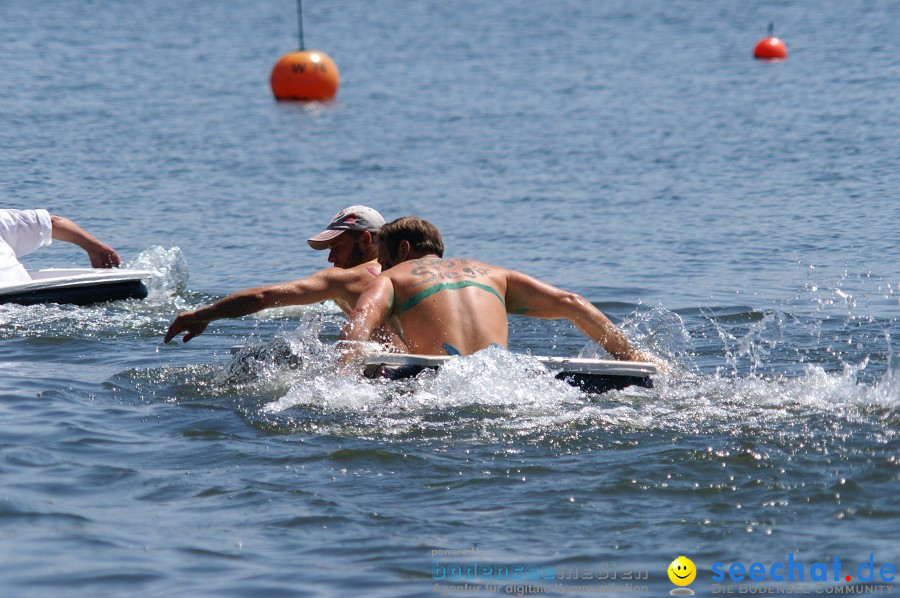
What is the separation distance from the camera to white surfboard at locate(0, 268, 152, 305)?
358 inches

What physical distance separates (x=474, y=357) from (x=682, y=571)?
2.17 metres

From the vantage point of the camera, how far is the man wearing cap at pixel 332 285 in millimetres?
6949

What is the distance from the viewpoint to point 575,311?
22.7 feet

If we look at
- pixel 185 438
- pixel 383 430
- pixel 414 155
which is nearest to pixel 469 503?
pixel 383 430

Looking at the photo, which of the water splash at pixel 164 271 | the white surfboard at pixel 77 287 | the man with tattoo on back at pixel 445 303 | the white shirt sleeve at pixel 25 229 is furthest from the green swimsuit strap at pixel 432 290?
the white shirt sleeve at pixel 25 229

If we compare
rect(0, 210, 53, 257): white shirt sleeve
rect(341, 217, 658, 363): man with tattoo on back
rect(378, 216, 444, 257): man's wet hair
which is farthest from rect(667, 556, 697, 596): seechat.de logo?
rect(0, 210, 53, 257): white shirt sleeve

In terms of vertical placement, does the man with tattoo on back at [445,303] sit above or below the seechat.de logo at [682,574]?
above

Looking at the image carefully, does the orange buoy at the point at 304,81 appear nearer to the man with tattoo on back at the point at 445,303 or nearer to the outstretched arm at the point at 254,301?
the outstretched arm at the point at 254,301

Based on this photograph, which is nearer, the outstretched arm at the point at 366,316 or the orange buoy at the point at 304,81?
the outstretched arm at the point at 366,316

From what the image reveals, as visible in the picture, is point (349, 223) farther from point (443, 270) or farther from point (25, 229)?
point (25, 229)

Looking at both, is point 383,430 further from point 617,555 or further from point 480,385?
point 617,555

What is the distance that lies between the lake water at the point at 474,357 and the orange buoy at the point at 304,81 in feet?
1.70

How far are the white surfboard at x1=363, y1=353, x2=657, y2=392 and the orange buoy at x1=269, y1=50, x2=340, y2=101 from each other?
1803cm

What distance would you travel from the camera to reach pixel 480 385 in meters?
6.42
